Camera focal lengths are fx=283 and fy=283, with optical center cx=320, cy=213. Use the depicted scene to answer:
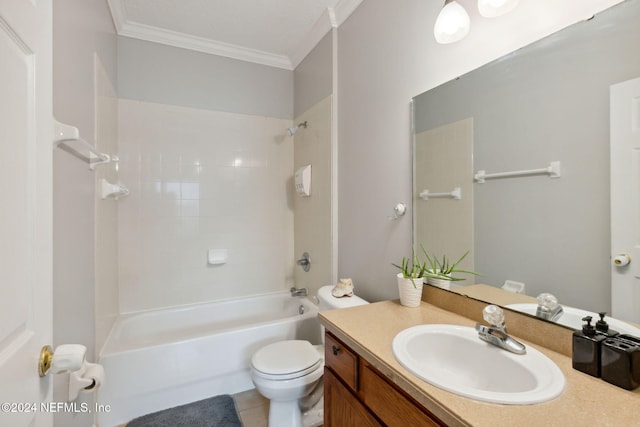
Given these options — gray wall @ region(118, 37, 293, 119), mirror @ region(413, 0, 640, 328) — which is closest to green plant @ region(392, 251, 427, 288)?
mirror @ region(413, 0, 640, 328)

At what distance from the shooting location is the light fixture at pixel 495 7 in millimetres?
949

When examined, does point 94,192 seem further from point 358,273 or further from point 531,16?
point 531,16

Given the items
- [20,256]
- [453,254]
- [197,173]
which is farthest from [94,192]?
[453,254]

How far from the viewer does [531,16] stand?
0.97 meters

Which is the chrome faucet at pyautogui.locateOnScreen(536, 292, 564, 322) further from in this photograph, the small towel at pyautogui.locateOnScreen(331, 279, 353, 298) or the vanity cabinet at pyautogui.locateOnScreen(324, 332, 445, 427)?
the small towel at pyautogui.locateOnScreen(331, 279, 353, 298)

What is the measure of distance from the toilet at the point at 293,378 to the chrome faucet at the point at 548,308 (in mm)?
847

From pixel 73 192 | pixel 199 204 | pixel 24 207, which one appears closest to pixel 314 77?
pixel 199 204

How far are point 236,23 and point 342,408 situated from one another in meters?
2.57

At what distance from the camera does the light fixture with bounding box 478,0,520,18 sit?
3.11ft

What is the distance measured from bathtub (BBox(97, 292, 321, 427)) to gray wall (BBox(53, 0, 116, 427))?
0.24 metres

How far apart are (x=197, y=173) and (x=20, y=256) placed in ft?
6.77

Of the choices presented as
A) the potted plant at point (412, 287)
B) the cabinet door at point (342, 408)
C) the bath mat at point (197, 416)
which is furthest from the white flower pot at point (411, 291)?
the bath mat at point (197, 416)

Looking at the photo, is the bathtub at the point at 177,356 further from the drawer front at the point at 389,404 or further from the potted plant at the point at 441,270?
the drawer front at the point at 389,404

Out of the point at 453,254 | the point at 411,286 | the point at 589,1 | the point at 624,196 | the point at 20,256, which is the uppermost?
the point at 589,1
